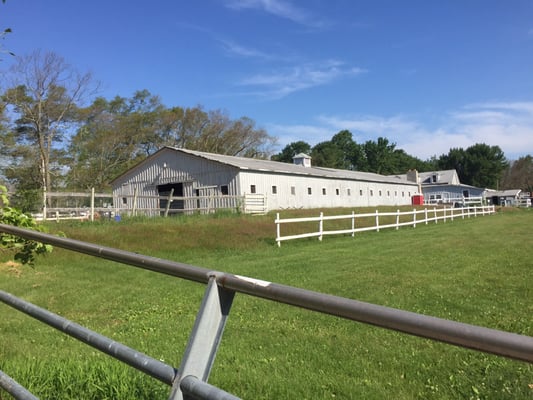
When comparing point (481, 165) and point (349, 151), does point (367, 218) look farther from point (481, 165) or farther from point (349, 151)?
point (349, 151)

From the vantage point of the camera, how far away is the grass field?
3.84 metres

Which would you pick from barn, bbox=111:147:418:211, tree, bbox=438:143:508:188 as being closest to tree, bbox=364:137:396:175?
tree, bbox=438:143:508:188

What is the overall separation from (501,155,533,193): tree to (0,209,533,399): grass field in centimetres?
9720

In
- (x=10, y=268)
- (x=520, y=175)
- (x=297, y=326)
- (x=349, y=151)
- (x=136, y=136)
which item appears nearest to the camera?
(x=297, y=326)

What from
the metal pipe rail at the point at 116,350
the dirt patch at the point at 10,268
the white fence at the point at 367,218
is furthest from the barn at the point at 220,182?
the metal pipe rail at the point at 116,350

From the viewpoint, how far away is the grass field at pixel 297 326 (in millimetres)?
3836

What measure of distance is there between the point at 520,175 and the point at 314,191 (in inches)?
3174

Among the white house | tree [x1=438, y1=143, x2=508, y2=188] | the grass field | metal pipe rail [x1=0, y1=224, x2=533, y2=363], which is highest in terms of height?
tree [x1=438, y1=143, x2=508, y2=188]

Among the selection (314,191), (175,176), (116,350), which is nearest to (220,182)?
(175,176)

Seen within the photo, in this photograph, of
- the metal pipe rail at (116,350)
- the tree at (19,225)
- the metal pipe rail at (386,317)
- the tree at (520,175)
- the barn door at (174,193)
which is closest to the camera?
the metal pipe rail at (386,317)

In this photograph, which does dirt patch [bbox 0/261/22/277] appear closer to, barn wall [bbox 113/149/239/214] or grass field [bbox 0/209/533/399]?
grass field [bbox 0/209/533/399]

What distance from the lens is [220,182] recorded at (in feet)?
102

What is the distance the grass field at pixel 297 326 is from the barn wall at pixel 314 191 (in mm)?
18435

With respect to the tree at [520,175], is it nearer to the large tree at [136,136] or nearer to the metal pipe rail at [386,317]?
the large tree at [136,136]
